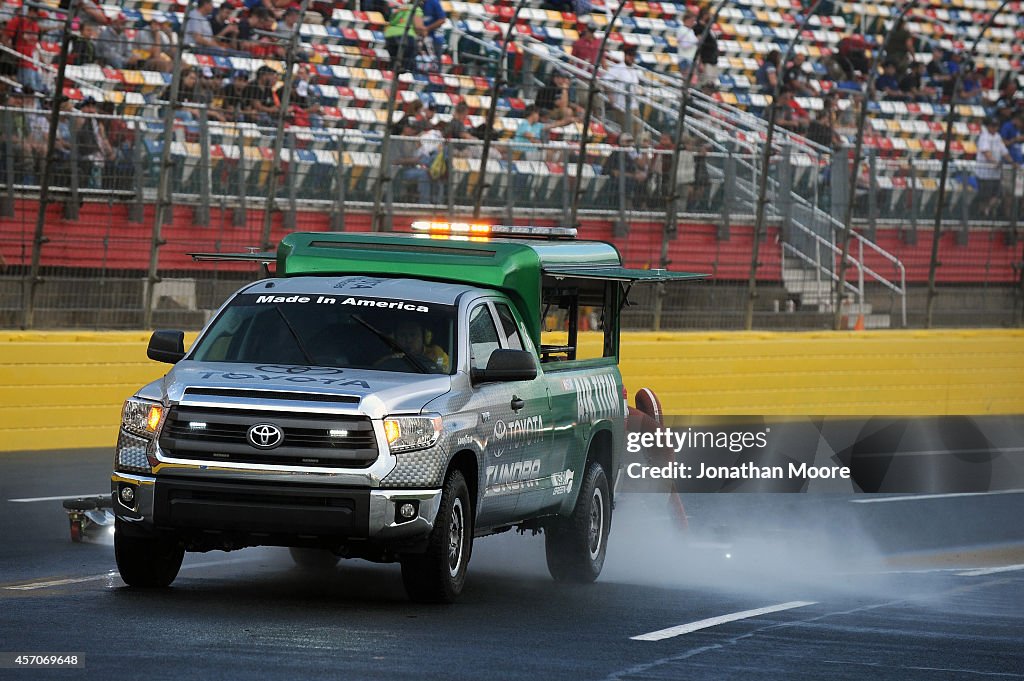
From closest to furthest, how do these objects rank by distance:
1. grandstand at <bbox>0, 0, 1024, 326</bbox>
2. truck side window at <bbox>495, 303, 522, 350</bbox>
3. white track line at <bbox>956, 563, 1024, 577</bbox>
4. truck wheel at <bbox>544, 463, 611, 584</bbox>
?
truck side window at <bbox>495, 303, 522, 350</bbox> → truck wheel at <bbox>544, 463, 611, 584</bbox> → white track line at <bbox>956, 563, 1024, 577</bbox> → grandstand at <bbox>0, 0, 1024, 326</bbox>

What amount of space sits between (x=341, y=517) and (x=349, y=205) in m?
11.8

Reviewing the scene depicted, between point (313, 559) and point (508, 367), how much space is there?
2386mm

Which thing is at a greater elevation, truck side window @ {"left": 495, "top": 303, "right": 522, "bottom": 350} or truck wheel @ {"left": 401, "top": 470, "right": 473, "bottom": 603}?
truck side window @ {"left": 495, "top": 303, "right": 522, "bottom": 350}

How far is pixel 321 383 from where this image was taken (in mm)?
9188

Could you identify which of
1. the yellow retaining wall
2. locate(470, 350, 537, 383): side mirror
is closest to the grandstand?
the yellow retaining wall

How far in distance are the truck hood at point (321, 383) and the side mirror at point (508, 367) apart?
253 millimetres

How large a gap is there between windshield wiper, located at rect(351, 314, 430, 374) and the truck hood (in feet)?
0.57

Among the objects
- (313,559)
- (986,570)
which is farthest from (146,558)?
(986,570)

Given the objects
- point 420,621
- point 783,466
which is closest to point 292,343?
point 420,621

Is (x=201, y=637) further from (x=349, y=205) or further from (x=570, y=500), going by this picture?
(x=349, y=205)

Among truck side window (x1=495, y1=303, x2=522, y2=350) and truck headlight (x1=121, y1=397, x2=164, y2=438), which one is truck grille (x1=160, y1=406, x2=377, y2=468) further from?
truck side window (x1=495, y1=303, x2=522, y2=350)

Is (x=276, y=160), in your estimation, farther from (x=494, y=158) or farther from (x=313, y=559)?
(x=313, y=559)

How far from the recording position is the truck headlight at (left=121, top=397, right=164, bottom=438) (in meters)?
9.20

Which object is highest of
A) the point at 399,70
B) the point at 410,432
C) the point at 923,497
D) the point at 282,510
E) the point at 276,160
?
the point at 399,70
